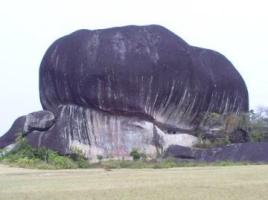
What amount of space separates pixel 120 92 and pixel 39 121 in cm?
577

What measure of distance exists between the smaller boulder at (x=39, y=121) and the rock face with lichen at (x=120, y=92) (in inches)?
3.7

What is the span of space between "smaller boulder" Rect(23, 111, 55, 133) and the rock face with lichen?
9 cm

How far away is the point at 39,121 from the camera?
41.6 m

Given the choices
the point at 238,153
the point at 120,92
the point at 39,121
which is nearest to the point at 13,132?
the point at 39,121

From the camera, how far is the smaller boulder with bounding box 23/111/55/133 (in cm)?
4125

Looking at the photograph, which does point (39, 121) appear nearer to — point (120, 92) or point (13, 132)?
point (13, 132)

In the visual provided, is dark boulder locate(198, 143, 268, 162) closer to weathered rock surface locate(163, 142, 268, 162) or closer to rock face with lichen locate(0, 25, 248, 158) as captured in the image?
weathered rock surface locate(163, 142, 268, 162)

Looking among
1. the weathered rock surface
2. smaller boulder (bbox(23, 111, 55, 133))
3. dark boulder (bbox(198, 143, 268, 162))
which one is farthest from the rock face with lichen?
dark boulder (bbox(198, 143, 268, 162))

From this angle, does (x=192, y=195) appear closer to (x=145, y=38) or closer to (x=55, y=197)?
(x=55, y=197)

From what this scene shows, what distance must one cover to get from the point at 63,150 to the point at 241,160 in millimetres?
11180

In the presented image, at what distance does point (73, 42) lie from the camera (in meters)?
41.9

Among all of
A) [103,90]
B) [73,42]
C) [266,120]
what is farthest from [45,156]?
[266,120]

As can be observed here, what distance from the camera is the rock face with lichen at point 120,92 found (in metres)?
40.1

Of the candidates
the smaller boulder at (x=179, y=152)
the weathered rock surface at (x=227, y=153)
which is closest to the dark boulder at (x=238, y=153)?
the weathered rock surface at (x=227, y=153)
